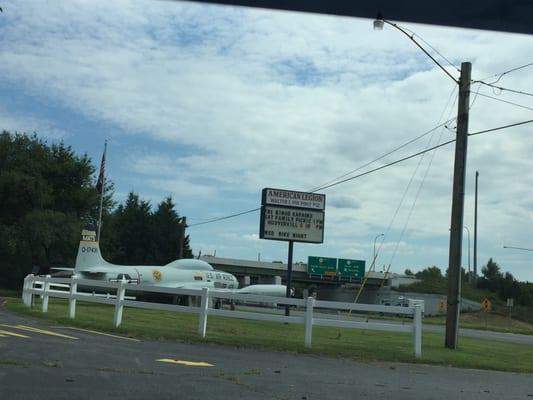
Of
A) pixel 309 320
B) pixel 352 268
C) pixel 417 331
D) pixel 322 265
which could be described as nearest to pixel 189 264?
pixel 309 320

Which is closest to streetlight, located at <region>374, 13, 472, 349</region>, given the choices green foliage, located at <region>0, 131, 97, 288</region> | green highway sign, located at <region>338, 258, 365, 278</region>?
green foliage, located at <region>0, 131, 97, 288</region>

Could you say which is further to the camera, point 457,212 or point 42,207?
point 42,207

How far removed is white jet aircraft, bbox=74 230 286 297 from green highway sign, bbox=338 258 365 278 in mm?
34427

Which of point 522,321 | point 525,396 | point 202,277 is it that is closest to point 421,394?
point 525,396

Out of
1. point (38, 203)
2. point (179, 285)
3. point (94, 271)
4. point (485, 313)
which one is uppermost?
point (38, 203)

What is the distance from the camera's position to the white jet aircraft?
4103 cm

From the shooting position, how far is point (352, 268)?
77.1 m

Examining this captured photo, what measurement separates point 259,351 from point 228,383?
5.15 meters

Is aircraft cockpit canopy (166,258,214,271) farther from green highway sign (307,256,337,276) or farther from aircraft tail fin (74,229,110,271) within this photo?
green highway sign (307,256,337,276)

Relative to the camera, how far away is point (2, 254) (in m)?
51.2

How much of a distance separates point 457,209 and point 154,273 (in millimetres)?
26514

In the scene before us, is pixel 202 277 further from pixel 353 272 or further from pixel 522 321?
pixel 522 321

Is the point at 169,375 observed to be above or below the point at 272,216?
below

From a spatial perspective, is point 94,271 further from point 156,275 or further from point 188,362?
point 188,362
